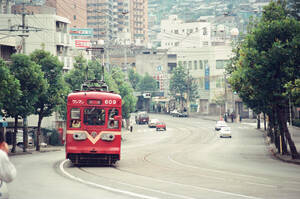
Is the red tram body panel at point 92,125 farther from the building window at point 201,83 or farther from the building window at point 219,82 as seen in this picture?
the building window at point 201,83

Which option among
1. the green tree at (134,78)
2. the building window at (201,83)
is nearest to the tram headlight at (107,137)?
the building window at (201,83)

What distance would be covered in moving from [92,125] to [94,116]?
0.42 meters

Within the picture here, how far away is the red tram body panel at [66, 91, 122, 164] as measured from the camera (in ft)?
85.8

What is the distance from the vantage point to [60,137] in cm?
6669

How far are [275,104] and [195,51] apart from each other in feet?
334

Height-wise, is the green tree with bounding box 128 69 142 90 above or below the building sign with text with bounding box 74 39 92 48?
below

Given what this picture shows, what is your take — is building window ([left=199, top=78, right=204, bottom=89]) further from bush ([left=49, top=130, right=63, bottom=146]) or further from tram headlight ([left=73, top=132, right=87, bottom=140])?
tram headlight ([left=73, top=132, right=87, bottom=140])

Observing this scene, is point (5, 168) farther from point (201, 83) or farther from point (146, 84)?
point (146, 84)

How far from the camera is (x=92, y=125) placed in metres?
26.2

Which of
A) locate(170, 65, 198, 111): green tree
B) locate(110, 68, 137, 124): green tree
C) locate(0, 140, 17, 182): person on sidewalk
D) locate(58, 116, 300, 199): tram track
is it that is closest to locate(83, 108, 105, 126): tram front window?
locate(58, 116, 300, 199): tram track

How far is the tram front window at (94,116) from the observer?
2631 centimetres

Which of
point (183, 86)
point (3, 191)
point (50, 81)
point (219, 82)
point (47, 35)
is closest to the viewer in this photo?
point (3, 191)

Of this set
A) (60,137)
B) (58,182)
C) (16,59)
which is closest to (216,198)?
(58,182)

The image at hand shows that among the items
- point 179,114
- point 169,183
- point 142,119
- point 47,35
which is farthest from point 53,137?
point 179,114
